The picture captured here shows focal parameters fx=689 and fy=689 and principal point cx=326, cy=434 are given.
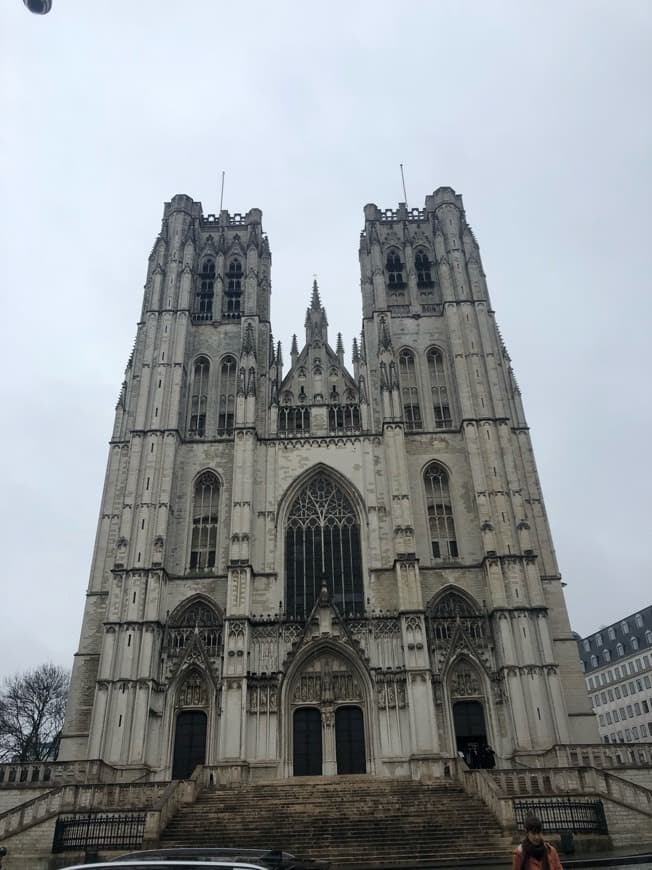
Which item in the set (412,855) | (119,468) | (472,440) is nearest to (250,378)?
(119,468)

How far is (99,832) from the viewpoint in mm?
17688

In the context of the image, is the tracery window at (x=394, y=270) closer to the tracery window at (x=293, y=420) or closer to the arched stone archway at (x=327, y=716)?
the tracery window at (x=293, y=420)

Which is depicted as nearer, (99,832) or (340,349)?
(99,832)

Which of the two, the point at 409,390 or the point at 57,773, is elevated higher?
the point at 409,390

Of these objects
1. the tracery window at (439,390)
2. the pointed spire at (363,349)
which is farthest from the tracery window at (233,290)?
the tracery window at (439,390)

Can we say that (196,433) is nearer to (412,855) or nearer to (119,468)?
(119,468)

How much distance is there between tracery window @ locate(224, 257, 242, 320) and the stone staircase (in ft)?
83.2

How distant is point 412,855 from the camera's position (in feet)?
55.5

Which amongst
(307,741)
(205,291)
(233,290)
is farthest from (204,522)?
(233,290)

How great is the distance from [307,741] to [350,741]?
172 cm

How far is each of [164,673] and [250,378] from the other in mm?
14583

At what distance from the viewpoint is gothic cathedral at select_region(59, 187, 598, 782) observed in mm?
27109

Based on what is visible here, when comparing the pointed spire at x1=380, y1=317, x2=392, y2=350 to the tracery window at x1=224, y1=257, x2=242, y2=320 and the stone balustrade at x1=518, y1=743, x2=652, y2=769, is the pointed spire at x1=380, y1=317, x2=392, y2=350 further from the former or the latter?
the stone balustrade at x1=518, y1=743, x2=652, y2=769

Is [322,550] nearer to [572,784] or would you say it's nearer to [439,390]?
[439,390]
